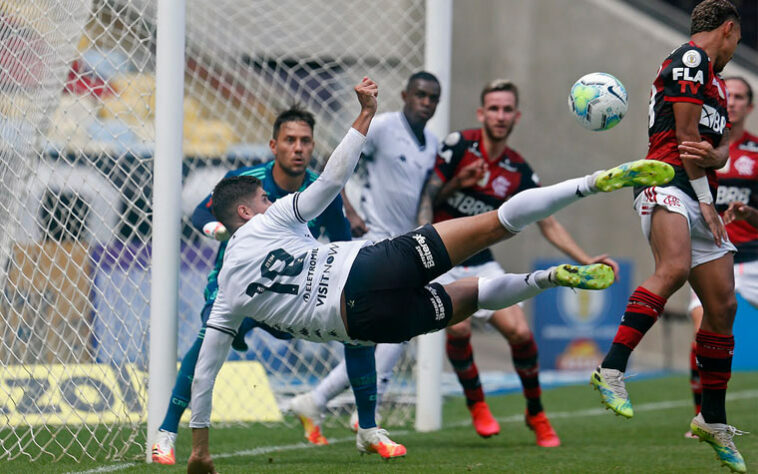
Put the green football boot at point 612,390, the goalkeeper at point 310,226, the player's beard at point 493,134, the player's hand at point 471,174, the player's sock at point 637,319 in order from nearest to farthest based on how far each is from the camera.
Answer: the green football boot at point 612,390 → the player's sock at point 637,319 → the goalkeeper at point 310,226 → the player's hand at point 471,174 → the player's beard at point 493,134

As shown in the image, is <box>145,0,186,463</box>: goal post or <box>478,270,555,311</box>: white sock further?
<box>145,0,186,463</box>: goal post

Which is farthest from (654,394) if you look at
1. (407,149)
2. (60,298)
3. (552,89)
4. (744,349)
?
(552,89)

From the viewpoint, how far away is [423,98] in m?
6.92

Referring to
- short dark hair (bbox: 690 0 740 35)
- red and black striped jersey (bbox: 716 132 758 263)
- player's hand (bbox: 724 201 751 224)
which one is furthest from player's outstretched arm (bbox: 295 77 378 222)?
red and black striped jersey (bbox: 716 132 758 263)

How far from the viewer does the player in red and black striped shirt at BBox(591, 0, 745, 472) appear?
495 cm

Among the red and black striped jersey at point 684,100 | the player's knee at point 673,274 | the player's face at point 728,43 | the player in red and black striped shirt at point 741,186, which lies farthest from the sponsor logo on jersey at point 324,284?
the player in red and black striped shirt at point 741,186

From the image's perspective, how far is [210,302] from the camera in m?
5.91

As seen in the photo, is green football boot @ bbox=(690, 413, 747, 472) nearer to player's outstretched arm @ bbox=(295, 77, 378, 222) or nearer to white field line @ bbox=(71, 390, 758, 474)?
player's outstretched arm @ bbox=(295, 77, 378, 222)

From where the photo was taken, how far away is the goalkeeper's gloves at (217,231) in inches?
217

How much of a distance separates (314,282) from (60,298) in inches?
95.0

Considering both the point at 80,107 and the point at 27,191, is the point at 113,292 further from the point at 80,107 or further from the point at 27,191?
the point at 80,107

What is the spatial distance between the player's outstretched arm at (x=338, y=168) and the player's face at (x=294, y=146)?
1.15 metres

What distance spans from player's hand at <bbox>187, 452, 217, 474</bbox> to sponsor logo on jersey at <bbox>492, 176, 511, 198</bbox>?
2.96 m

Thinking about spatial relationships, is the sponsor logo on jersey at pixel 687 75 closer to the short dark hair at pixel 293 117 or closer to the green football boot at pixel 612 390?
the green football boot at pixel 612 390
